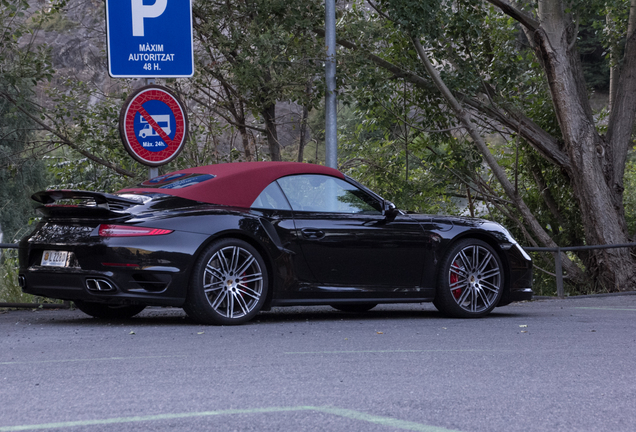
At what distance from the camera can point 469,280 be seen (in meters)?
8.14

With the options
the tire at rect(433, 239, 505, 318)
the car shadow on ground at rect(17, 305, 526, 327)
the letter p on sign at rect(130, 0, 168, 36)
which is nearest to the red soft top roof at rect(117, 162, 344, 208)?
the car shadow on ground at rect(17, 305, 526, 327)

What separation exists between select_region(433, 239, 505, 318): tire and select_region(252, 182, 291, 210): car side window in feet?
5.76

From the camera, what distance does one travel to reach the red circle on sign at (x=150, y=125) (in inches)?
328

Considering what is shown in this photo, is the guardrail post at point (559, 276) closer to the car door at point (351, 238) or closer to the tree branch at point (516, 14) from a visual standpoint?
the tree branch at point (516, 14)

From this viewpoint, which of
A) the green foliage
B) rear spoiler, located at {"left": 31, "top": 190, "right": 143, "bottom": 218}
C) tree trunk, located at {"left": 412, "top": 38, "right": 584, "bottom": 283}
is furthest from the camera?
tree trunk, located at {"left": 412, "top": 38, "right": 584, "bottom": 283}

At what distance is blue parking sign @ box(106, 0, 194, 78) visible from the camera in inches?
336

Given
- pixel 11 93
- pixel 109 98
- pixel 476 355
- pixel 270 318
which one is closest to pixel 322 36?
pixel 109 98

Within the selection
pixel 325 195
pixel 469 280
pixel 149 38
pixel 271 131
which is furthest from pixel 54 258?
pixel 271 131

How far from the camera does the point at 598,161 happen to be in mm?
14719

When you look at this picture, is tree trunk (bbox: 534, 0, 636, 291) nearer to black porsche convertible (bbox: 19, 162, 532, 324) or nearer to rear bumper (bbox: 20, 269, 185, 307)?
black porsche convertible (bbox: 19, 162, 532, 324)

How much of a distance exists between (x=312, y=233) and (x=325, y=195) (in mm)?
562

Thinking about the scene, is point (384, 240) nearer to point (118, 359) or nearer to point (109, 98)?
point (118, 359)

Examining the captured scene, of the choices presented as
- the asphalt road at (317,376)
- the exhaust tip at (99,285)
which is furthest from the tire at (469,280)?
the exhaust tip at (99,285)

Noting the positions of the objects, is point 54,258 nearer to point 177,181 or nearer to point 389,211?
point 177,181
